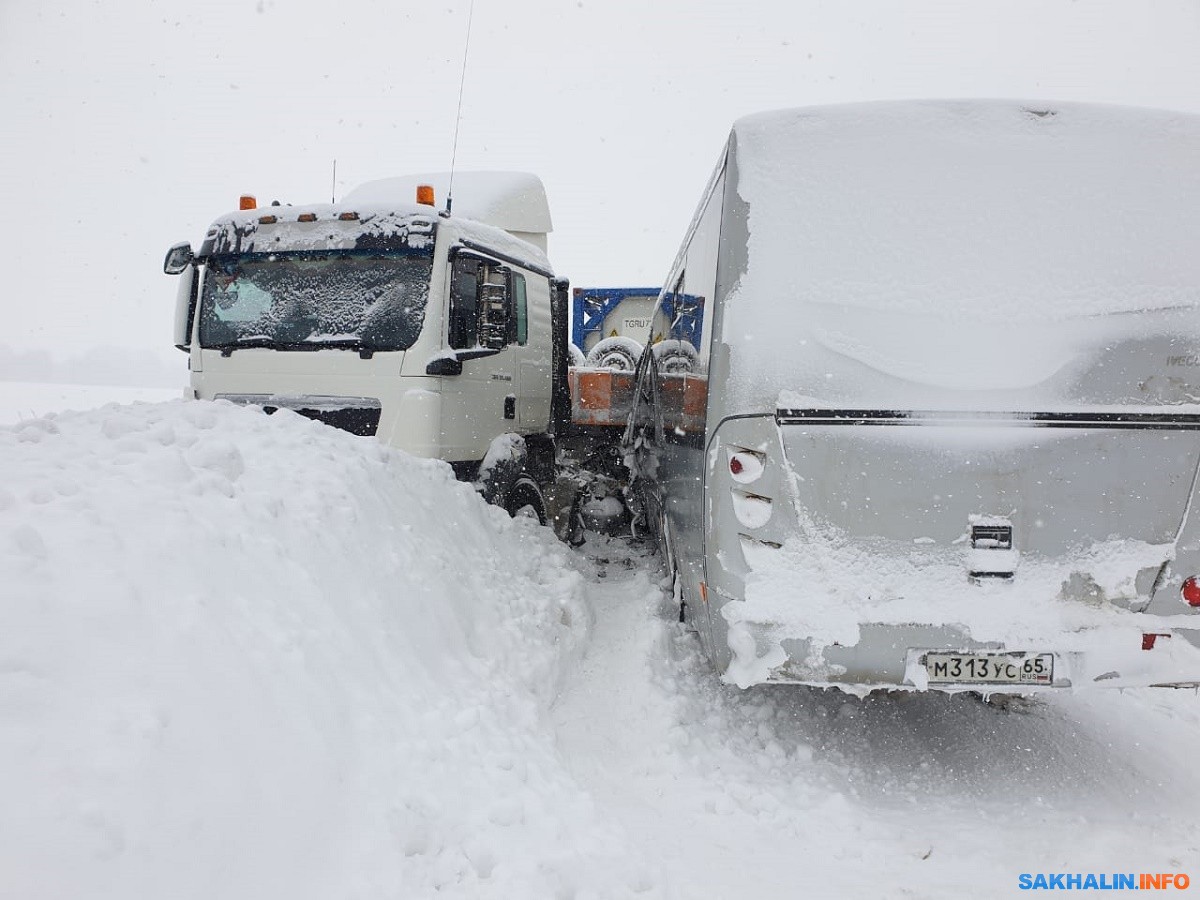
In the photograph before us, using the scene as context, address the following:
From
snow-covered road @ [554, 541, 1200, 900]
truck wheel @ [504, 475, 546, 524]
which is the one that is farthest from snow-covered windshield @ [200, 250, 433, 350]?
snow-covered road @ [554, 541, 1200, 900]

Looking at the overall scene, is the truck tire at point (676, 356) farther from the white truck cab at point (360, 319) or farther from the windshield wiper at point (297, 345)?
the windshield wiper at point (297, 345)

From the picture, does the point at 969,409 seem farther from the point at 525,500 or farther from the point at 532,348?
the point at 532,348

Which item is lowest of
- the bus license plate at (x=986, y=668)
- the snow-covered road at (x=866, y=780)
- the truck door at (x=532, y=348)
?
the snow-covered road at (x=866, y=780)

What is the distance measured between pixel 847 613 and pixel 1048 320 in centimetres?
154

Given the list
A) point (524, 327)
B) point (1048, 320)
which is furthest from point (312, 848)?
point (524, 327)

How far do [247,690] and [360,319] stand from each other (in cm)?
381

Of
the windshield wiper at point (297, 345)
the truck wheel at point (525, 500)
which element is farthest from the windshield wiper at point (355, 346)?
the truck wheel at point (525, 500)

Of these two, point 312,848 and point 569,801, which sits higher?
point 312,848

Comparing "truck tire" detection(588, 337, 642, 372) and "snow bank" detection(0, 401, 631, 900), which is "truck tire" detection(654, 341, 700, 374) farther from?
"truck tire" detection(588, 337, 642, 372)

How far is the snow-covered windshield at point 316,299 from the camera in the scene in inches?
226

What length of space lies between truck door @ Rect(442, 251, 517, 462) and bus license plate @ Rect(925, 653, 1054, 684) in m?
3.70

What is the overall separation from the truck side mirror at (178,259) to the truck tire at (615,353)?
6982 millimetres

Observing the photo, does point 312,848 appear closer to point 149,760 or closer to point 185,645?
point 149,760

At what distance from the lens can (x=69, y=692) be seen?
2.03m
